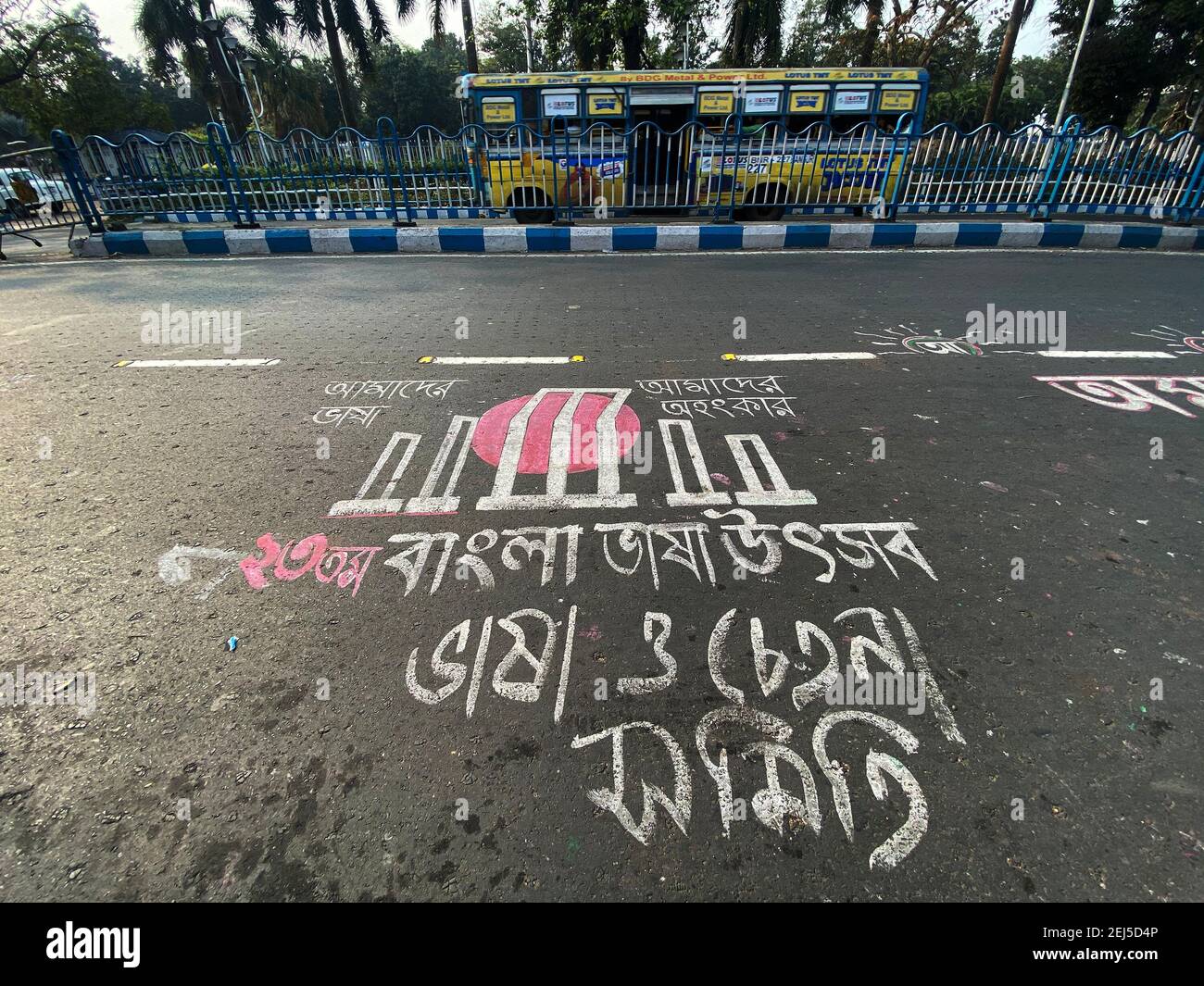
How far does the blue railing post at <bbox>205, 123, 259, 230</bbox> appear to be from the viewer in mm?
10102

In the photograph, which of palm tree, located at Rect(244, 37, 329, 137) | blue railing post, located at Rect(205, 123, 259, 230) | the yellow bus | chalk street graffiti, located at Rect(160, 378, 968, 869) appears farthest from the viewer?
palm tree, located at Rect(244, 37, 329, 137)

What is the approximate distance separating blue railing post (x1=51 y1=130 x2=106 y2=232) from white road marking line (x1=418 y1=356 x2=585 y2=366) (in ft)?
33.7

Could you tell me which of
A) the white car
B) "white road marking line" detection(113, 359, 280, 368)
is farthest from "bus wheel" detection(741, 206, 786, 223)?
the white car

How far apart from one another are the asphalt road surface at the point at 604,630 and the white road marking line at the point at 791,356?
0.33 metres

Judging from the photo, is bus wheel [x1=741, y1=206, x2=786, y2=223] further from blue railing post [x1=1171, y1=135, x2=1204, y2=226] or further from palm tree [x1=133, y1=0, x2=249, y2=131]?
palm tree [x1=133, y1=0, x2=249, y2=131]

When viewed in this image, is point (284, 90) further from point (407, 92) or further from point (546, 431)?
point (546, 431)

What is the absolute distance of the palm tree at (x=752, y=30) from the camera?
18.3m

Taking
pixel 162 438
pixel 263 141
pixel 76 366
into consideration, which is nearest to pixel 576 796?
pixel 162 438

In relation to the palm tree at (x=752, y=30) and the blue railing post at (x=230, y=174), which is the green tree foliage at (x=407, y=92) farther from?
the blue railing post at (x=230, y=174)

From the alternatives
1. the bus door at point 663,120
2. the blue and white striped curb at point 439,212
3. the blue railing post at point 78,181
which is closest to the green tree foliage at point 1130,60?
the blue and white striped curb at point 439,212

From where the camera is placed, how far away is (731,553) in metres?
2.57

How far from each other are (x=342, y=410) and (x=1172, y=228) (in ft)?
48.6
